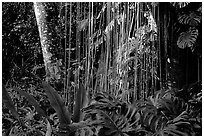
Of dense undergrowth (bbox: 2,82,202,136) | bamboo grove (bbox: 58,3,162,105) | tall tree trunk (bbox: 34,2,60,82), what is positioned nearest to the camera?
dense undergrowth (bbox: 2,82,202,136)

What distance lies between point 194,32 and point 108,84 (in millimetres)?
870

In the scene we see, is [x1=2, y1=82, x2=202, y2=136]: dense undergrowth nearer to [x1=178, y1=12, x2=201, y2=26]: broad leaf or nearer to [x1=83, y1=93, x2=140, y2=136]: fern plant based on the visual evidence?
[x1=83, y1=93, x2=140, y2=136]: fern plant

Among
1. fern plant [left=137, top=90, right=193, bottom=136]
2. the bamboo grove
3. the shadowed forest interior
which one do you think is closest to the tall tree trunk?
the shadowed forest interior

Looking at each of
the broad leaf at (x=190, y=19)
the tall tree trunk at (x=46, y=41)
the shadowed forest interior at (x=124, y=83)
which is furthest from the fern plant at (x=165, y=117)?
the tall tree trunk at (x=46, y=41)

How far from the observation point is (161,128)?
1.97m

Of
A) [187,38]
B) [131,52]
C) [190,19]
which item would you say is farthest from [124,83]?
[190,19]

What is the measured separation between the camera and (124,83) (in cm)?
326

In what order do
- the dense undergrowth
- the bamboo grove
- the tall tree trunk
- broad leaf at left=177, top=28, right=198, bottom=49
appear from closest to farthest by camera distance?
1. the dense undergrowth
2. broad leaf at left=177, top=28, right=198, bottom=49
3. the bamboo grove
4. the tall tree trunk

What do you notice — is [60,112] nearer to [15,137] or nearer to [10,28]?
[15,137]

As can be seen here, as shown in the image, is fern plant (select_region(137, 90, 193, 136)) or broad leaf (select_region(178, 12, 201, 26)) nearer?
fern plant (select_region(137, 90, 193, 136))

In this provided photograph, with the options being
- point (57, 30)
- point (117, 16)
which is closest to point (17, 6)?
point (57, 30)

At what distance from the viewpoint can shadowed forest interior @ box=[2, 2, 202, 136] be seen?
200cm

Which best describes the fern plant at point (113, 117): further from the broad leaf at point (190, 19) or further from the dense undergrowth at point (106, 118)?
the broad leaf at point (190, 19)

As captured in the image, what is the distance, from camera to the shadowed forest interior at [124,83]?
6.55 ft
